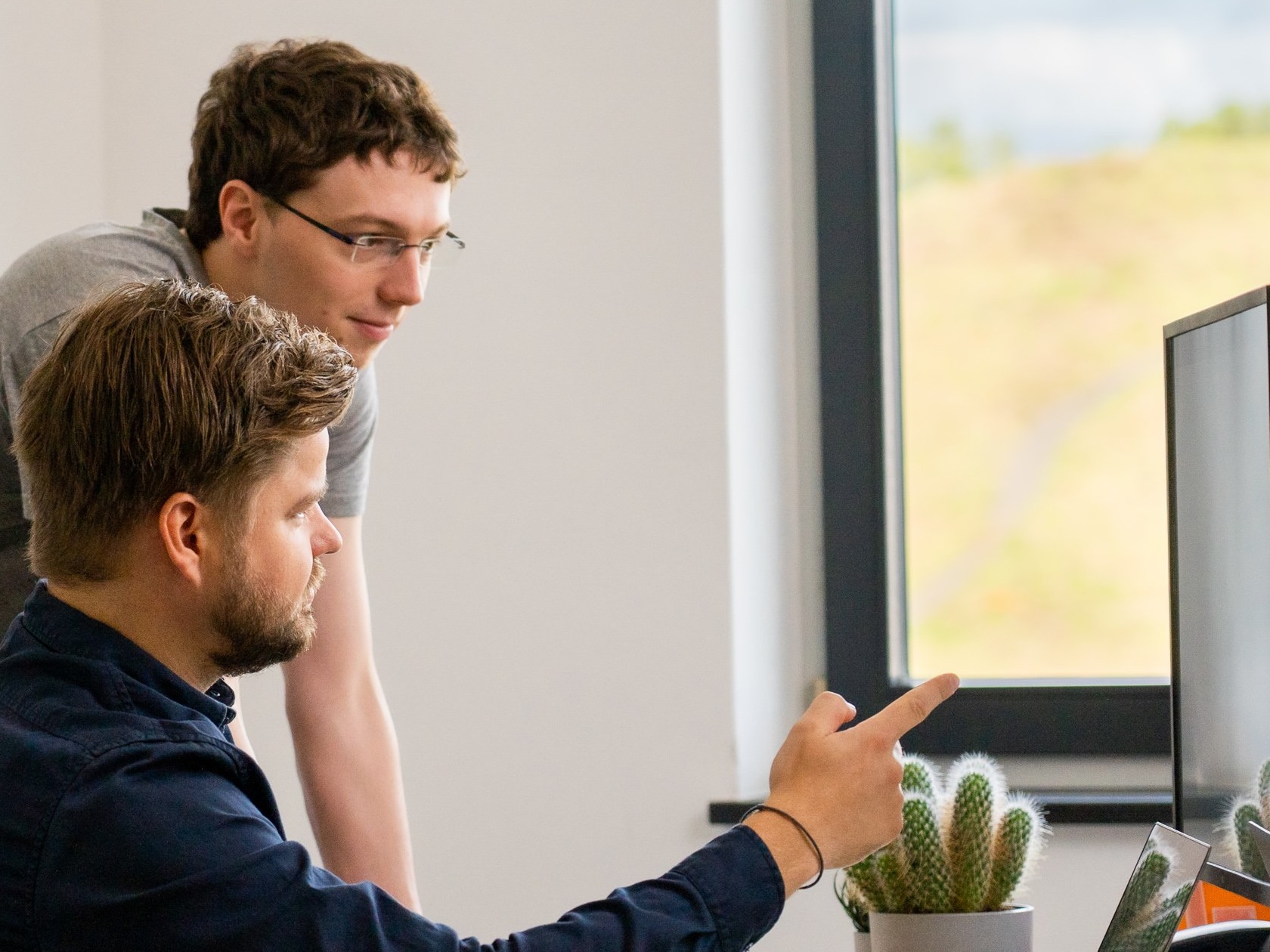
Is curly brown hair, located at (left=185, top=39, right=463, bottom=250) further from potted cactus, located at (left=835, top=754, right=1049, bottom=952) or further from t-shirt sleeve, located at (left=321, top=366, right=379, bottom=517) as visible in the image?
potted cactus, located at (left=835, top=754, right=1049, bottom=952)

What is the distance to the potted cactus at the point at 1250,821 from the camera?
1015mm

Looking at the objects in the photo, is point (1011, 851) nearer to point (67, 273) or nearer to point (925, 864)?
point (925, 864)

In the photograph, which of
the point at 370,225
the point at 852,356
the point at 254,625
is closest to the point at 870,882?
the point at 254,625

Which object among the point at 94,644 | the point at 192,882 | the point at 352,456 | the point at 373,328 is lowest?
the point at 192,882

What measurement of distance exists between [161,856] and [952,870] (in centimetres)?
62

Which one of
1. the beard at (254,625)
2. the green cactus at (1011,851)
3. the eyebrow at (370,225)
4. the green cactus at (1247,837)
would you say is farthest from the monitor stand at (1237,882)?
the eyebrow at (370,225)

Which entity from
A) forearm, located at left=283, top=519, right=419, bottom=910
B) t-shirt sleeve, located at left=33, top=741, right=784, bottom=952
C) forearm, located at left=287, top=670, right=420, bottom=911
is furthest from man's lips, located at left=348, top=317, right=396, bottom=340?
t-shirt sleeve, located at left=33, top=741, right=784, bottom=952

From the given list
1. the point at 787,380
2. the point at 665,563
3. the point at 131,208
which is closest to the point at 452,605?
the point at 665,563

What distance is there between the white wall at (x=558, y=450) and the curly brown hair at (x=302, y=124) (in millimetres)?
539

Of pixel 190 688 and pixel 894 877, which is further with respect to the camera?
pixel 894 877

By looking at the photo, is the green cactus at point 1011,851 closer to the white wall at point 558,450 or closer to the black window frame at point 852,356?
the white wall at point 558,450

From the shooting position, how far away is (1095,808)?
6.13 ft

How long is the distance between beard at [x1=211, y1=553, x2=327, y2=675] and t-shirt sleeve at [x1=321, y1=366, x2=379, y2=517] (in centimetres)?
65

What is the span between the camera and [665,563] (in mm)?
1950
